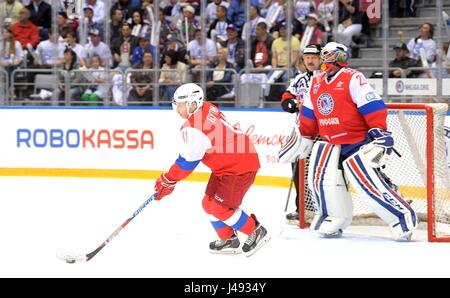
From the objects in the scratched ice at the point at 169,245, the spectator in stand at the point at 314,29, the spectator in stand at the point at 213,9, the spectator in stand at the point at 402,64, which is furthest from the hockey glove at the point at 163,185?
the spectator in stand at the point at 213,9

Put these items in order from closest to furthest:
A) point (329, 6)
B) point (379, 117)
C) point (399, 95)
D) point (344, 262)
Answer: point (344, 262), point (379, 117), point (399, 95), point (329, 6)

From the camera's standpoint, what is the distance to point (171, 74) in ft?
38.8

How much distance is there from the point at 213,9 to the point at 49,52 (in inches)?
78.7

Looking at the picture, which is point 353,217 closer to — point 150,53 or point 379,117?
point 379,117

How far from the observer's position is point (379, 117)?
686cm

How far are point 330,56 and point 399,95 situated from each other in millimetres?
3288

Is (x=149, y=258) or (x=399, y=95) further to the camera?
(x=399, y=95)

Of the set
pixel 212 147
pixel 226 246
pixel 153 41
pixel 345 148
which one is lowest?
pixel 226 246

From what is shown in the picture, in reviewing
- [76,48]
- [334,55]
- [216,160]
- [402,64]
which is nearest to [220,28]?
[76,48]

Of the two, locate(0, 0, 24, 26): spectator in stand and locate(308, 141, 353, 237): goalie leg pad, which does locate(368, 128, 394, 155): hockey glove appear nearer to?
locate(308, 141, 353, 237): goalie leg pad

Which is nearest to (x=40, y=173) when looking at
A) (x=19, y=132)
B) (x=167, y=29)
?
(x=19, y=132)

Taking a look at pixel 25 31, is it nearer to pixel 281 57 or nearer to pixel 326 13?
pixel 281 57

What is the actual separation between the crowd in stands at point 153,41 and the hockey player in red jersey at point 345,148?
12.7 feet

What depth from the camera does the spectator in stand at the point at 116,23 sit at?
12.1 m
